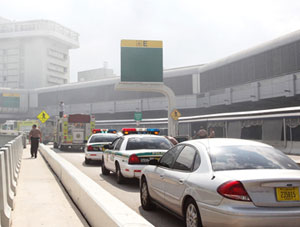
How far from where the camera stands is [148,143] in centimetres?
1118

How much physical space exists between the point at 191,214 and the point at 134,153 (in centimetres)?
534

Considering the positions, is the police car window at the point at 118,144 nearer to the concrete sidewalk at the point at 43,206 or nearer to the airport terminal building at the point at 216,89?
the concrete sidewalk at the point at 43,206

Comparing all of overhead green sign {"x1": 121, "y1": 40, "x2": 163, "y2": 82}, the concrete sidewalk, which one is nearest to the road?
the concrete sidewalk

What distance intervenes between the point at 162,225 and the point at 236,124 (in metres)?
22.1

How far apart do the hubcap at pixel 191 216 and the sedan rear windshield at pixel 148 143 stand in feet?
18.8

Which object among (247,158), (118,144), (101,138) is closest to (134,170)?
(118,144)

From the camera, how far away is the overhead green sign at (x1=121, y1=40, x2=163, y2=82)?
107ft

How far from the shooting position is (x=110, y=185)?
10.8 metres

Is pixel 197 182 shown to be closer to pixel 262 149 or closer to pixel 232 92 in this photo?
pixel 262 149

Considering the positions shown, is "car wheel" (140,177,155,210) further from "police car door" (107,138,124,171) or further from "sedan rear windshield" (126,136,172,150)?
"police car door" (107,138,124,171)

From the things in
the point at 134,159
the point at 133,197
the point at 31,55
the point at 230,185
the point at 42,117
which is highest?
the point at 31,55

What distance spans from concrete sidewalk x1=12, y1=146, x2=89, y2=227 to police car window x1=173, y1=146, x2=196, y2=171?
1.76 metres

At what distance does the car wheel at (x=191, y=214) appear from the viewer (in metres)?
4.93

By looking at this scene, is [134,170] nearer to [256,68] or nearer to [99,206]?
[99,206]
